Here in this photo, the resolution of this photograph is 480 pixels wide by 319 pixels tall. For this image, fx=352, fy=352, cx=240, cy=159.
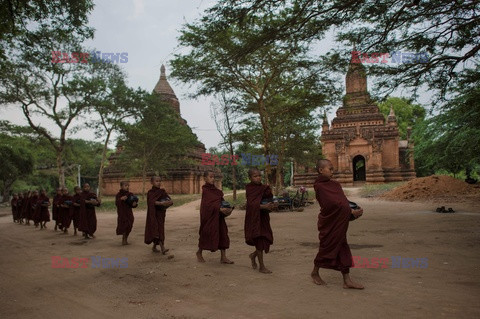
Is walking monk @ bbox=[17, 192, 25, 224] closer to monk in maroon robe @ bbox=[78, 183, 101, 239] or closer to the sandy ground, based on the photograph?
monk in maroon robe @ bbox=[78, 183, 101, 239]

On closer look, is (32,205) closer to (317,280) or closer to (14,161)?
(317,280)

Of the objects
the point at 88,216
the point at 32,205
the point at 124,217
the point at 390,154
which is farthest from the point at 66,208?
the point at 390,154

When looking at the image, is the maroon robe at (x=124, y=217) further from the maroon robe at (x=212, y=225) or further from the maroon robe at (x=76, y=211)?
the maroon robe at (x=212, y=225)

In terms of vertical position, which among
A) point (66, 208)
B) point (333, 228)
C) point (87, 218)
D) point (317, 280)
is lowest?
point (317, 280)

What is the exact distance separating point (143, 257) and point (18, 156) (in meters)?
26.3


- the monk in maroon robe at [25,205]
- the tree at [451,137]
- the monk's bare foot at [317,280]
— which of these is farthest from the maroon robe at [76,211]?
the tree at [451,137]

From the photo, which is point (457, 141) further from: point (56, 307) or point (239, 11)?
point (56, 307)

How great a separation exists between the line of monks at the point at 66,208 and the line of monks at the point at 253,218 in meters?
0.03

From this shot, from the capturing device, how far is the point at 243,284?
508 centimetres

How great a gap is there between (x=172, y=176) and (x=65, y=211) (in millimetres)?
17246

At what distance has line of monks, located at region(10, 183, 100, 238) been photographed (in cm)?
1060

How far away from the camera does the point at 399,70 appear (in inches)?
369

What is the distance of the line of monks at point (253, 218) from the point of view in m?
4.70

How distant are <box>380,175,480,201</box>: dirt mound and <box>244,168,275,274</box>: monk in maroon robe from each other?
15.4 meters
